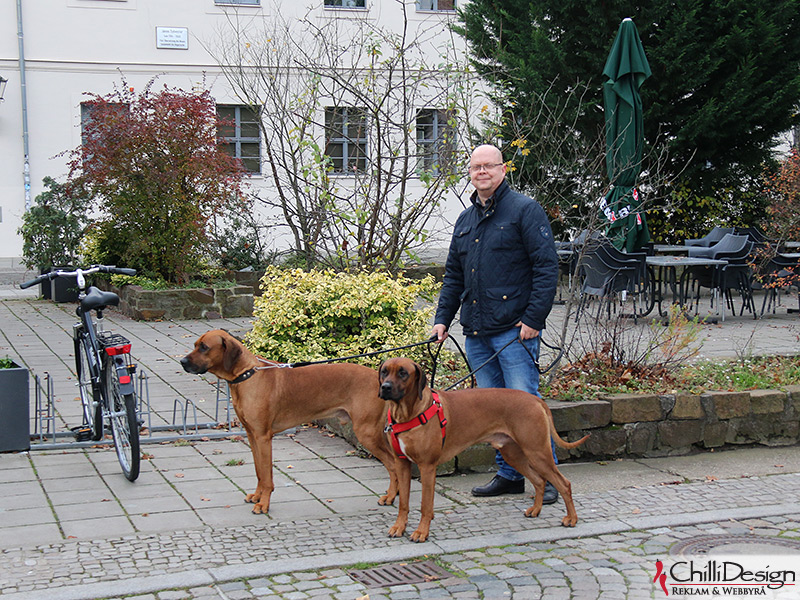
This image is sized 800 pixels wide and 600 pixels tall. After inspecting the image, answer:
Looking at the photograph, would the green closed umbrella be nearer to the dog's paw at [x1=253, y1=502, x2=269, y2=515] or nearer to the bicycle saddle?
the bicycle saddle

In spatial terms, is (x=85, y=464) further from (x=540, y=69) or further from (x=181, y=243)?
(x=540, y=69)

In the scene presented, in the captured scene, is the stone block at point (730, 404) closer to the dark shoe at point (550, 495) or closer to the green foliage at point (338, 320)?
the dark shoe at point (550, 495)

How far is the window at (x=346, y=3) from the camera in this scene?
22.2 metres

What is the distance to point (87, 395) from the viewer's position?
6.43 meters

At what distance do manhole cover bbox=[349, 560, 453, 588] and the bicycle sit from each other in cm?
185

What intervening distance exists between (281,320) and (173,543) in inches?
128

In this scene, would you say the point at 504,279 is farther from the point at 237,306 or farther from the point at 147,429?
the point at 237,306

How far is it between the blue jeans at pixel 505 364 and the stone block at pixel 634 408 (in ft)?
3.37

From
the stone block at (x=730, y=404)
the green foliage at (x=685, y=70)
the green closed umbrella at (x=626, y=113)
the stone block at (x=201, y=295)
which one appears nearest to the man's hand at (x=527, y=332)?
the stone block at (x=730, y=404)

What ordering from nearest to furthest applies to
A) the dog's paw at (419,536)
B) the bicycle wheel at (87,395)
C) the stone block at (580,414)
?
1. the dog's paw at (419,536)
2. the stone block at (580,414)
3. the bicycle wheel at (87,395)

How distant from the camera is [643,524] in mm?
5066

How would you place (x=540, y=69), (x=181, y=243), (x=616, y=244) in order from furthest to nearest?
1. (x=540, y=69)
2. (x=181, y=243)
3. (x=616, y=244)

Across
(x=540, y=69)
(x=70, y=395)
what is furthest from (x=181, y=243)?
(x=540, y=69)
